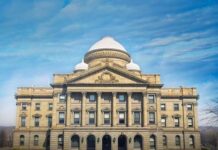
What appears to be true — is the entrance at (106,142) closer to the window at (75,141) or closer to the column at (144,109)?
the window at (75,141)

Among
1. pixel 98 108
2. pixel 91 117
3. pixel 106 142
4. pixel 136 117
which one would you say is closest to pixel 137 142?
pixel 136 117

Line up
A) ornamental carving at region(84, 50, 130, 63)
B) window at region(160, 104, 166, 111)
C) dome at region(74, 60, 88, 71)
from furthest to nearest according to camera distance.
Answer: ornamental carving at region(84, 50, 130, 63)
dome at region(74, 60, 88, 71)
window at region(160, 104, 166, 111)

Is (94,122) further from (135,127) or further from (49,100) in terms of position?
(49,100)

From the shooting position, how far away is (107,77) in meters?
64.7

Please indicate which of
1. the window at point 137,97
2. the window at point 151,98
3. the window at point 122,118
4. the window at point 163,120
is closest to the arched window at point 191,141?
the window at point 163,120

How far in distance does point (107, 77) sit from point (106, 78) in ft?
0.89

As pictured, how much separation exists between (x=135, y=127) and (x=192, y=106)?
14.9 meters

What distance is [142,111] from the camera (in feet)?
210

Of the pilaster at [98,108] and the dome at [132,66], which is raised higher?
the dome at [132,66]

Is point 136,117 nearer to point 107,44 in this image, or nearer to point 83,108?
point 83,108

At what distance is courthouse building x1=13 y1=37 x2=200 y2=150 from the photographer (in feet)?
204

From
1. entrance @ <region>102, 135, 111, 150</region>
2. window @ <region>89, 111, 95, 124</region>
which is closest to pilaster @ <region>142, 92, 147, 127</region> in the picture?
entrance @ <region>102, 135, 111, 150</region>

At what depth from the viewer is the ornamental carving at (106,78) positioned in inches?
2530

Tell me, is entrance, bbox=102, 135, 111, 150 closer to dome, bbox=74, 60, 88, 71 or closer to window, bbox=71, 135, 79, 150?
window, bbox=71, 135, 79, 150
